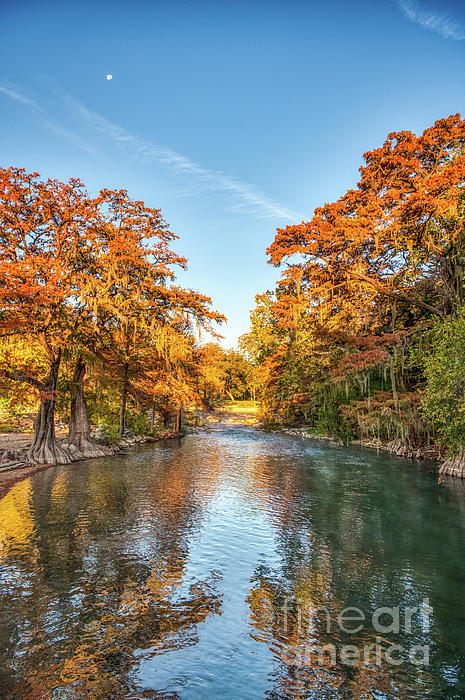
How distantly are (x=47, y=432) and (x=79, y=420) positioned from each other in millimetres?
3425

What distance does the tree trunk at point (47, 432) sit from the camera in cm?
2183

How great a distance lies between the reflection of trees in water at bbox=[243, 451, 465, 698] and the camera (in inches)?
224

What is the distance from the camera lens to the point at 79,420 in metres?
25.7

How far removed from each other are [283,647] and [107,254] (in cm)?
2132

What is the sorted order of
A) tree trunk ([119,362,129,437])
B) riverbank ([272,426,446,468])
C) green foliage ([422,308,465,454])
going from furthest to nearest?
tree trunk ([119,362,129,437])
riverbank ([272,426,446,468])
green foliage ([422,308,465,454])

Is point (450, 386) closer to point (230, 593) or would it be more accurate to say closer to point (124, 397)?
point (230, 593)

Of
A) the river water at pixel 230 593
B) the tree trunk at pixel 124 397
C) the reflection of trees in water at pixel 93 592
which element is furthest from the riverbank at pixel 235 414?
the reflection of trees in water at pixel 93 592

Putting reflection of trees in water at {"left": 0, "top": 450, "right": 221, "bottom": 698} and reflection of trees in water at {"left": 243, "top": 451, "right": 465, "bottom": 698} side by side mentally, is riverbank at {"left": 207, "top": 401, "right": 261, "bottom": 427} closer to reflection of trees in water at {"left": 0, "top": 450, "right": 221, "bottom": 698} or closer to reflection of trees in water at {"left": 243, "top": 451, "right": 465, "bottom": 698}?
reflection of trees in water at {"left": 243, "top": 451, "right": 465, "bottom": 698}

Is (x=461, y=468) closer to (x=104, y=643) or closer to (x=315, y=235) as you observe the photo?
(x=315, y=235)
